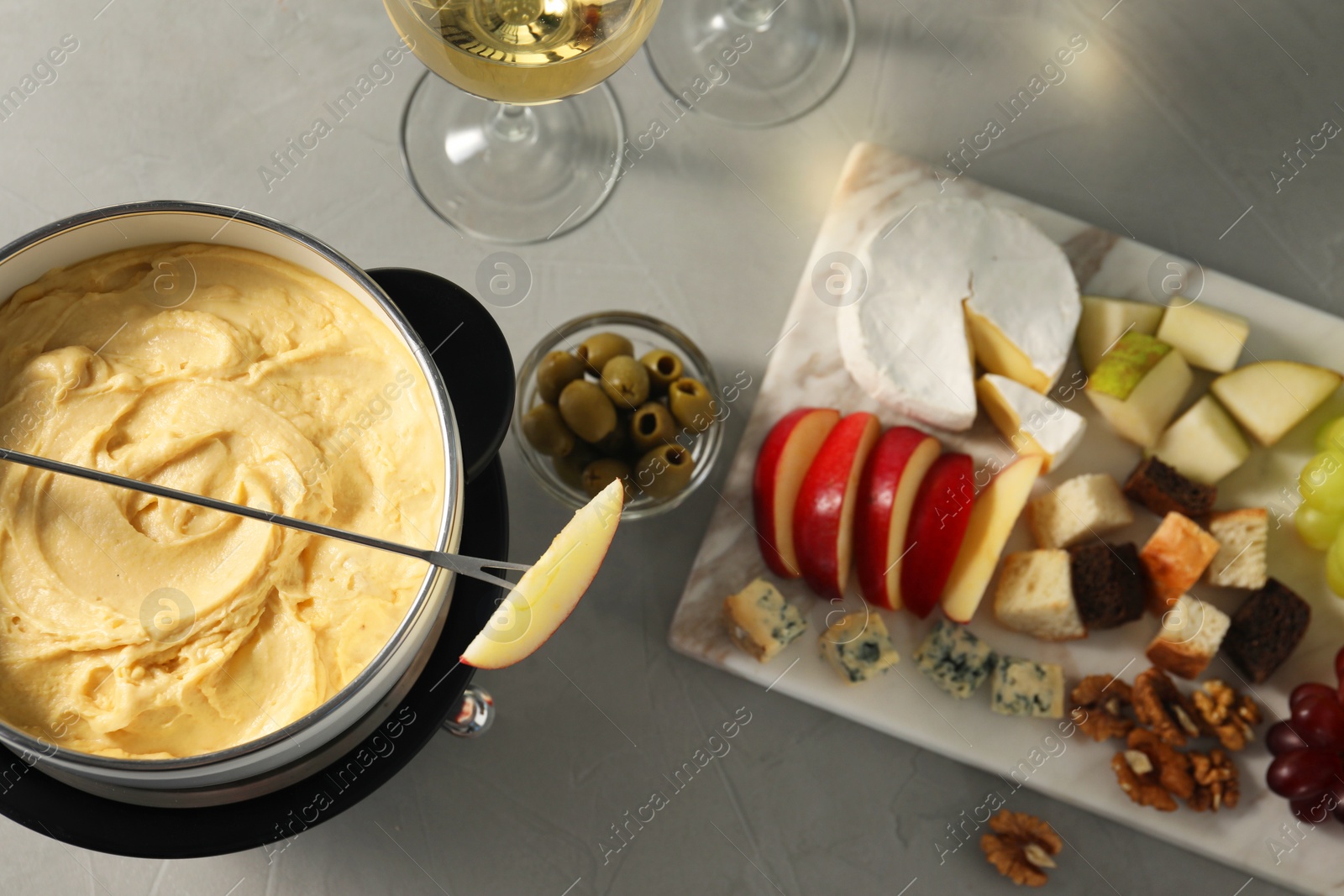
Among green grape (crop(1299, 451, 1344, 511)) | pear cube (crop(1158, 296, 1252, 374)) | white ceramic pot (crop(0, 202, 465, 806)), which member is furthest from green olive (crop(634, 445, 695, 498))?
green grape (crop(1299, 451, 1344, 511))

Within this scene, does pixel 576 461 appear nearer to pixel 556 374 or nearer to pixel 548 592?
pixel 556 374

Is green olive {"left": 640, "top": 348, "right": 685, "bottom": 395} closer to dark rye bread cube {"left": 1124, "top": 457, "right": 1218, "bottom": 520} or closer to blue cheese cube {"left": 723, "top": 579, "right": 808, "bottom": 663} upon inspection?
blue cheese cube {"left": 723, "top": 579, "right": 808, "bottom": 663}

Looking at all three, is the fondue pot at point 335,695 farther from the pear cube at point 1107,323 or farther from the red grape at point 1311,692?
the red grape at point 1311,692

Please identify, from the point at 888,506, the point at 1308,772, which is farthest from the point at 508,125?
the point at 1308,772

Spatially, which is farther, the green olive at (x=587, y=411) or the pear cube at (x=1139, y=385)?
the pear cube at (x=1139, y=385)

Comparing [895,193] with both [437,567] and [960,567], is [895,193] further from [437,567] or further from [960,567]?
[437,567]

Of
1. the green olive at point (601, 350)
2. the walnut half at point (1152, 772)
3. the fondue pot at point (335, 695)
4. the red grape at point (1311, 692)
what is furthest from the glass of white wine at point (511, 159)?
the red grape at point (1311, 692)
